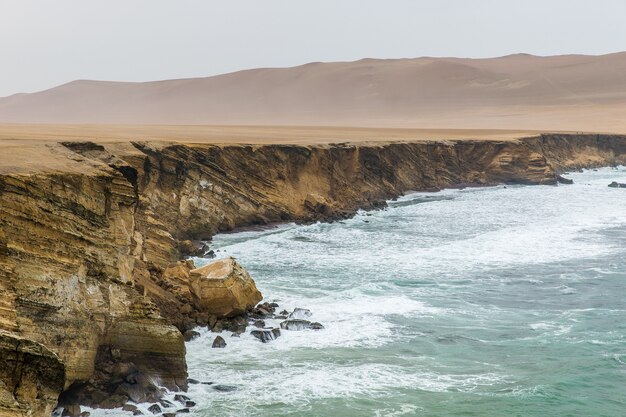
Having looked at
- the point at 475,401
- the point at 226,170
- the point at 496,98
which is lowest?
the point at 475,401

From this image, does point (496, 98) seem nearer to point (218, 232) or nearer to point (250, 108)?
point (250, 108)

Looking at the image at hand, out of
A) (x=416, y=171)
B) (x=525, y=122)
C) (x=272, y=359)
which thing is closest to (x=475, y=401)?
(x=272, y=359)

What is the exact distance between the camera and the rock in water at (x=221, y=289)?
736 inches

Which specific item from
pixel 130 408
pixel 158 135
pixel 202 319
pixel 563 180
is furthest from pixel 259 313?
pixel 563 180

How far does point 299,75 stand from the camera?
19125 cm

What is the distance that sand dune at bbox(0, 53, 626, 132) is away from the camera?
136750 millimetres

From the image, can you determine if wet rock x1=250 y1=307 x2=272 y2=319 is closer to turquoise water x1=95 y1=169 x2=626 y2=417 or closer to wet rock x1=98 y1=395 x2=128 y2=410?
turquoise water x1=95 y1=169 x2=626 y2=417

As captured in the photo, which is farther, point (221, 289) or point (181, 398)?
point (221, 289)

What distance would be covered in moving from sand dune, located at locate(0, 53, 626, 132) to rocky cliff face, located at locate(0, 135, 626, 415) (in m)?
86.5

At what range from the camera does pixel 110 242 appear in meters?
14.4

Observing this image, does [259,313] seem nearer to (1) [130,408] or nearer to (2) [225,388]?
(2) [225,388]

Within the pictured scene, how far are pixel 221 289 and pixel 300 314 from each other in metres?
2.35

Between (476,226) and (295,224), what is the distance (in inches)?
353

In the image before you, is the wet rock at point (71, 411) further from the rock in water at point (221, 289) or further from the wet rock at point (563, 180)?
the wet rock at point (563, 180)
